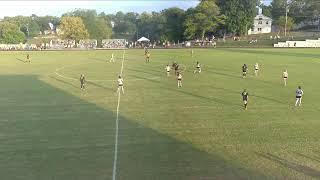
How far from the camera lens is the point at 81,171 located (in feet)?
56.6

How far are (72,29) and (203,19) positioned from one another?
40.2 metres

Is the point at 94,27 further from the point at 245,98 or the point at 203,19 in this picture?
the point at 245,98

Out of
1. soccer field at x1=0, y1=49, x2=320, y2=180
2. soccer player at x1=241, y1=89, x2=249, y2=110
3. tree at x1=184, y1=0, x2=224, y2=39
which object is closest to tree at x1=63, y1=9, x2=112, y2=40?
tree at x1=184, y1=0, x2=224, y2=39

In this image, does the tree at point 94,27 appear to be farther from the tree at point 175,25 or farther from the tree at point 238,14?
the tree at point 238,14

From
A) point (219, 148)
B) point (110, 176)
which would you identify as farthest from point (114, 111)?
point (110, 176)

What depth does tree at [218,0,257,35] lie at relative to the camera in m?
119

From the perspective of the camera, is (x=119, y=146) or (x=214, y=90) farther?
(x=214, y=90)

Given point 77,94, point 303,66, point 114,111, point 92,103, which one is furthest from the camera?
point 303,66

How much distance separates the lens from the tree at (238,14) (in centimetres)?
11925

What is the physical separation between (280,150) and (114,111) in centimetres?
1242

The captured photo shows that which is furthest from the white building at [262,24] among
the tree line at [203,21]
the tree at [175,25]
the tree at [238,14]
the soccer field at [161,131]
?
the soccer field at [161,131]

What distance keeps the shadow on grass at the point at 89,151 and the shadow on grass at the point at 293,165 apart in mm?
1704

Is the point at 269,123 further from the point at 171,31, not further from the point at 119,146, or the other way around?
the point at 171,31

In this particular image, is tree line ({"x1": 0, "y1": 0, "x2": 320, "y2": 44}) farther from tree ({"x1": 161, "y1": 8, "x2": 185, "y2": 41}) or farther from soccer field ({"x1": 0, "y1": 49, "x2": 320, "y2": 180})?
soccer field ({"x1": 0, "y1": 49, "x2": 320, "y2": 180})
